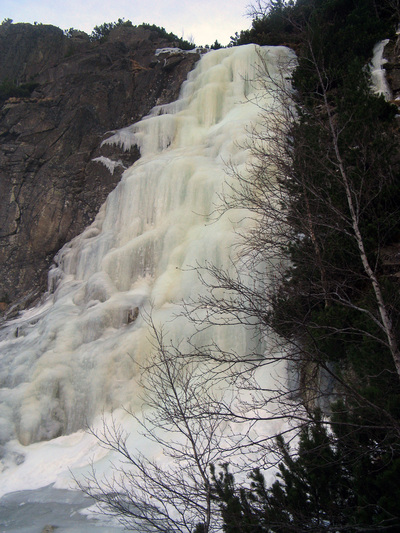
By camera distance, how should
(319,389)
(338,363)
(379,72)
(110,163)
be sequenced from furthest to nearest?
(110,163) < (379,72) < (338,363) < (319,389)

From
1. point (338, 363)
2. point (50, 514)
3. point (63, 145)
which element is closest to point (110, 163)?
point (63, 145)

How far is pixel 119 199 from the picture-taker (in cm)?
1484

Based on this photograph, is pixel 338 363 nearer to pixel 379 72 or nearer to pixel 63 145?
pixel 379 72

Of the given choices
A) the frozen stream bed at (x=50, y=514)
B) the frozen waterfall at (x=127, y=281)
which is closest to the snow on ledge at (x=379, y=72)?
the frozen waterfall at (x=127, y=281)

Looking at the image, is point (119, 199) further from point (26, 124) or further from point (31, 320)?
point (26, 124)

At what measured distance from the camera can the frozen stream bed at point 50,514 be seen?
6.24 m

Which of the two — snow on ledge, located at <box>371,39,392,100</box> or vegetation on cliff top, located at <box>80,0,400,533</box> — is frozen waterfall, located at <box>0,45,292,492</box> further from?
snow on ledge, located at <box>371,39,392,100</box>

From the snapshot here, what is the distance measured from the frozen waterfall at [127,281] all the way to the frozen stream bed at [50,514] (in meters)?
0.58

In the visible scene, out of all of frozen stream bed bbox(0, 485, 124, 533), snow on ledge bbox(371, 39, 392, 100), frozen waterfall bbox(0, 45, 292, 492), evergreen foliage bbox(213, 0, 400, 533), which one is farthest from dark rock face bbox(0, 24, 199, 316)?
evergreen foliage bbox(213, 0, 400, 533)

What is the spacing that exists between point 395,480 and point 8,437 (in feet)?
27.2

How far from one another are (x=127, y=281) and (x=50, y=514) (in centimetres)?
623

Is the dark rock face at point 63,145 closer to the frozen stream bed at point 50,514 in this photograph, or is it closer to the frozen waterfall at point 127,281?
the frozen waterfall at point 127,281

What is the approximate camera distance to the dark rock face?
1625 cm

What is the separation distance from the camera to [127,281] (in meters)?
Result: 12.2
